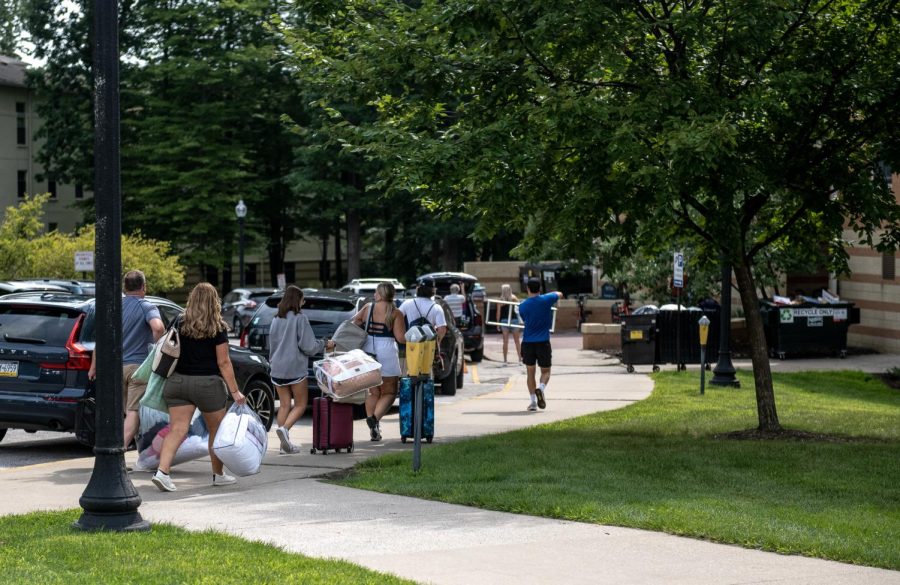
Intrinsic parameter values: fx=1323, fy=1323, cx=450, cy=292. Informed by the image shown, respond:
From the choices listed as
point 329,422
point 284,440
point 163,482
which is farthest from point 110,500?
point 284,440

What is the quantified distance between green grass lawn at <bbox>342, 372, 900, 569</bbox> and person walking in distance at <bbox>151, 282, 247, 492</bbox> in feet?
4.59

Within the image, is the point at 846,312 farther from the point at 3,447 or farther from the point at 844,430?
the point at 3,447

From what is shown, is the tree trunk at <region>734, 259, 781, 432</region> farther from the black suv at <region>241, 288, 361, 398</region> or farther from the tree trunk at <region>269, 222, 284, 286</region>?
the tree trunk at <region>269, 222, 284, 286</region>

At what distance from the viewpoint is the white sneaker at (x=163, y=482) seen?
430 inches

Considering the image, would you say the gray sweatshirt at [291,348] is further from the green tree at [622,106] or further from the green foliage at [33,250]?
the green foliage at [33,250]

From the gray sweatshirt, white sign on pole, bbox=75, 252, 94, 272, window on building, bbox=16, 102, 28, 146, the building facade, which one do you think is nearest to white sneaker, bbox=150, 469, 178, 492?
the gray sweatshirt

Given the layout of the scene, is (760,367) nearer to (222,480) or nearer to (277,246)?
(222,480)

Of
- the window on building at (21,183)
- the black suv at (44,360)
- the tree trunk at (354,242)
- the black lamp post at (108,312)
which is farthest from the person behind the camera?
the window on building at (21,183)

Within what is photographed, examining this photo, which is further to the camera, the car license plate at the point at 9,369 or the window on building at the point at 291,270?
the window on building at the point at 291,270

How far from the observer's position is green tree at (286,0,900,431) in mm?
13273

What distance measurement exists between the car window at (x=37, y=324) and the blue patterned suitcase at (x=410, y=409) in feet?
11.5

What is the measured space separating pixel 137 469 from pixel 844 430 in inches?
327

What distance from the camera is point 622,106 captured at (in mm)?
13898

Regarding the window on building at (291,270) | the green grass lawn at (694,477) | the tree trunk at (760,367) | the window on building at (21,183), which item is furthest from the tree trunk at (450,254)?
the tree trunk at (760,367)
